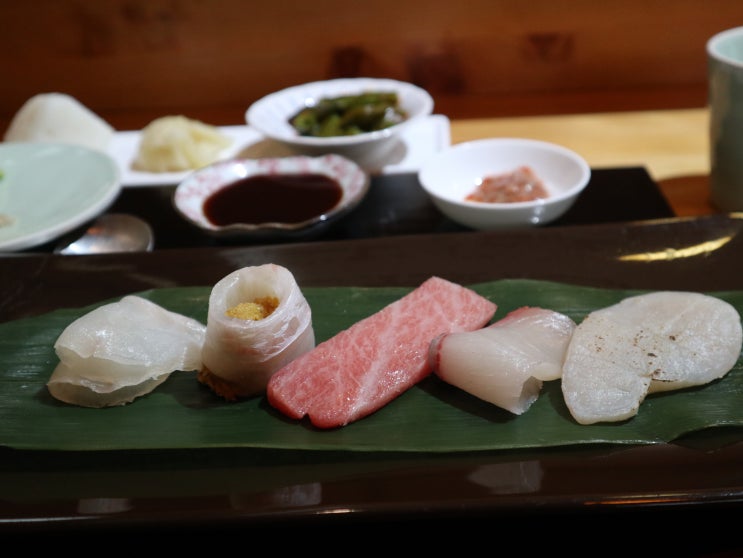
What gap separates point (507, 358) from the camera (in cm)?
152

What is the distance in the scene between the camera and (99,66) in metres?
3.62

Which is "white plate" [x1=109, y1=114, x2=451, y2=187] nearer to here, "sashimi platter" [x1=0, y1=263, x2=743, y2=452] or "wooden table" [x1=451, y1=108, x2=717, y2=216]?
"wooden table" [x1=451, y1=108, x2=717, y2=216]

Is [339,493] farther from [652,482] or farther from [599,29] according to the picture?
[599,29]

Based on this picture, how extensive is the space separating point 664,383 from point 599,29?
2.45 m

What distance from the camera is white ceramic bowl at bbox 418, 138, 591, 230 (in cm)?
218

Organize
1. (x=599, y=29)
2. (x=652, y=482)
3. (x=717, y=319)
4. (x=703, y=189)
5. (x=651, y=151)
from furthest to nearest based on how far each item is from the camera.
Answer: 1. (x=599, y=29)
2. (x=651, y=151)
3. (x=703, y=189)
4. (x=717, y=319)
5. (x=652, y=482)

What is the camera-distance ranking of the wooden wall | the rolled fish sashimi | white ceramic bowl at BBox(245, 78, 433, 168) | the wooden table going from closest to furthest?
the rolled fish sashimi < the wooden table < white ceramic bowl at BBox(245, 78, 433, 168) < the wooden wall

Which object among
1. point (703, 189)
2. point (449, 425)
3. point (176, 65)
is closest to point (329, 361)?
point (449, 425)

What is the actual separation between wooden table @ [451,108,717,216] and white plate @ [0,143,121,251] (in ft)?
5.51

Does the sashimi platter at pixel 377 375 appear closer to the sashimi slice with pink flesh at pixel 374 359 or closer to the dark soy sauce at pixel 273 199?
the sashimi slice with pink flesh at pixel 374 359

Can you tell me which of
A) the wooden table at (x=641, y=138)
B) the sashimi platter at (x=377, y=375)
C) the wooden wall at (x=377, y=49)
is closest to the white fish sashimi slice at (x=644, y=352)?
the sashimi platter at (x=377, y=375)

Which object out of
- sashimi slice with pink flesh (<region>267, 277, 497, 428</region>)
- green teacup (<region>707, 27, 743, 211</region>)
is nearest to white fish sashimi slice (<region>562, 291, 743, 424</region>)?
sashimi slice with pink flesh (<region>267, 277, 497, 428</region>)

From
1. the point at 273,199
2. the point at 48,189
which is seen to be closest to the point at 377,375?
the point at 273,199

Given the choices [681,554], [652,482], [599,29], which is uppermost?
[599,29]
